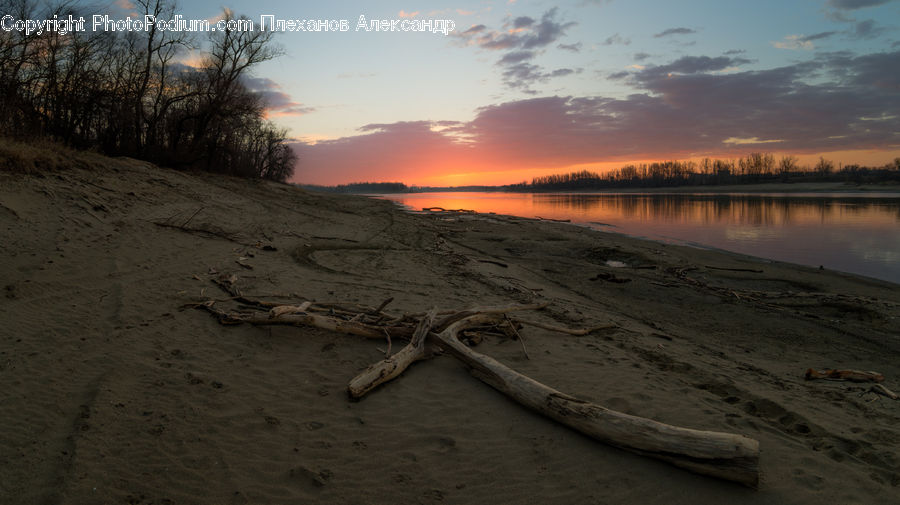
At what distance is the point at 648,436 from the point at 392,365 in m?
2.75

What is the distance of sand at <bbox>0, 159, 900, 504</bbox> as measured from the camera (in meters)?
3.18

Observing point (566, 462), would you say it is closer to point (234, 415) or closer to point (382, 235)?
point (234, 415)

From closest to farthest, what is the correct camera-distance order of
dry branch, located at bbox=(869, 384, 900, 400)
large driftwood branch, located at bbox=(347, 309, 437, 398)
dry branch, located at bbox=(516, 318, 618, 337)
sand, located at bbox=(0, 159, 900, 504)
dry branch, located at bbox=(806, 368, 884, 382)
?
1. sand, located at bbox=(0, 159, 900, 504)
2. large driftwood branch, located at bbox=(347, 309, 437, 398)
3. dry branch, located at bbox=(869, 384, 900, 400)
4. dry branch, located at bbox=(806, 368, 884, 382)
5. dry branch, located at bbox=(516, 318, 618, 337)

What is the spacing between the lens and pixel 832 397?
16.6ft

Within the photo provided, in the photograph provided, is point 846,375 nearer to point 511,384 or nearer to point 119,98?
point 511,384

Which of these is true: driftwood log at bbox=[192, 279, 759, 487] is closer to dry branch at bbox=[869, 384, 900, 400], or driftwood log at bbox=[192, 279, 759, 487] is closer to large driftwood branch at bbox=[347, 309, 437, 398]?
large driftwood branch at bbox=[347, 309, 437, 398]

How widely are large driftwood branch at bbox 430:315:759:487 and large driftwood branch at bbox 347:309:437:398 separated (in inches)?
43.8

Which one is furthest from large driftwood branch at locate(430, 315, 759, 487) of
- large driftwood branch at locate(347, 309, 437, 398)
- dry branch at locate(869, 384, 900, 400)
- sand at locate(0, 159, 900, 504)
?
dry branch at locate(869, 384, 900, 400)

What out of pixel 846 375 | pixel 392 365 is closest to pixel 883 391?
pixel 846 375

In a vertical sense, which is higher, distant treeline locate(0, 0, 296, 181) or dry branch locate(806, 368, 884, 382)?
distant treeline locate(0, 0, 296, 181)

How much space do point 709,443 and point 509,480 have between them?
1.63 metres

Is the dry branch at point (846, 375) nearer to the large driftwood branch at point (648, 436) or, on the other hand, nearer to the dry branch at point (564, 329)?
the dry branch at point (564, 329)

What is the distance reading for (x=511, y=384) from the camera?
178 inches

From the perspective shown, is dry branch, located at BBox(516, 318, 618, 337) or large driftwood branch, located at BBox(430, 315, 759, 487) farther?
dry branch, located at BBox(516, 318, 618, 337)
